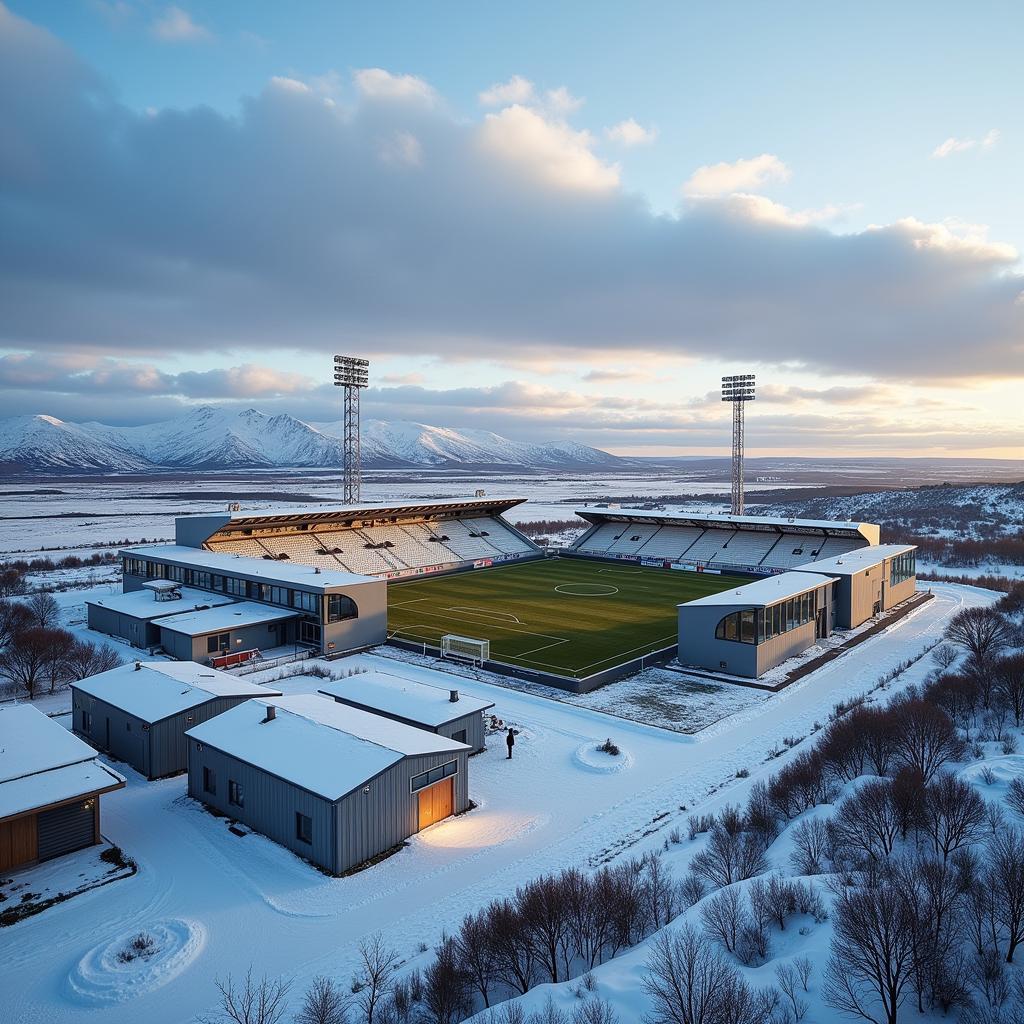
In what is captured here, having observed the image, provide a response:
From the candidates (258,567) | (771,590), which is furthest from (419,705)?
(258,567)

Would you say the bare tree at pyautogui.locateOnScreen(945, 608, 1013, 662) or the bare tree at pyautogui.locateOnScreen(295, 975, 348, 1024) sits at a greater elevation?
the bare tree at pyautogui.locateOnScreen(945, 608, 1013, 662)

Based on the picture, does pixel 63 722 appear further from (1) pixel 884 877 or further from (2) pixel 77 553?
(2) pixel 77 553

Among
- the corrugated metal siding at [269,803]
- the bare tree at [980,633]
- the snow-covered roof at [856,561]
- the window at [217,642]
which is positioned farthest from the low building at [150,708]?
the snow-covered roof at [856,561]

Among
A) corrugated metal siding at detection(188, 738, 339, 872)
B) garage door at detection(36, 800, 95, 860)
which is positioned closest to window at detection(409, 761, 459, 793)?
corrugated metal siding at detection(188, 738, 339, 872)

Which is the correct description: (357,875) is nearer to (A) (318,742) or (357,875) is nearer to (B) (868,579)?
(A) (318,742)

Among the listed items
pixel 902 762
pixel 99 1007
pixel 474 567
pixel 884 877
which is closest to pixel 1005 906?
pixel 884 877

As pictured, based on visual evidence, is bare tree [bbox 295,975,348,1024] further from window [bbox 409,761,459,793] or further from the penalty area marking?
the penalty area marking

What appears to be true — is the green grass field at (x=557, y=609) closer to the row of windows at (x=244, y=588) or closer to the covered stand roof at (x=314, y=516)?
the row of windows at (x=244, y=588)
